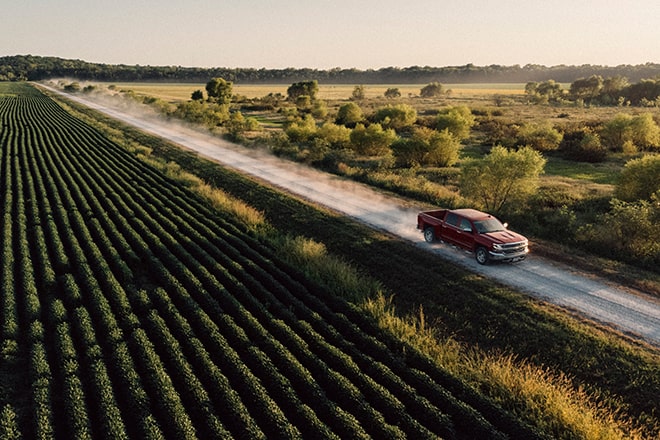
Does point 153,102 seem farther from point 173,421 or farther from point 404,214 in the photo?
point 173,421

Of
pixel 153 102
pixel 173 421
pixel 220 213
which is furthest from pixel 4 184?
pixel 153 102

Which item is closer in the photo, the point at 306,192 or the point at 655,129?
the point at 306,192

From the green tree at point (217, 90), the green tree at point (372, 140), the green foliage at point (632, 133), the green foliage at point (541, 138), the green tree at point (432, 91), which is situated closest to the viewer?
the green foliage at point (632, 133)

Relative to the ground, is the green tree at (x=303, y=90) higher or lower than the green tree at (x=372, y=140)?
higher

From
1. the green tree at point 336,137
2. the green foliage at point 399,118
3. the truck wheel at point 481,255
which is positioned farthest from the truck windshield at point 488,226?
the green foliage at point 399,118

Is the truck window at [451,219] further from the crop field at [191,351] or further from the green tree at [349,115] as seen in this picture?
the green tree at [349,115]

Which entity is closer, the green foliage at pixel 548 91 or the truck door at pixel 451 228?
the truck door at pixel 451 228

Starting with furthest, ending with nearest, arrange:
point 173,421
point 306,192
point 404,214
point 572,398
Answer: point 306,192, point 404,214, point 572,398, point 173,421

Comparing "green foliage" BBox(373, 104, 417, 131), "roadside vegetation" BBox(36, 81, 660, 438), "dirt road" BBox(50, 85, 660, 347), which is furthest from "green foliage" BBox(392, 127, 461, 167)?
"green foliage" BBox(373, 104, 417, 131)
